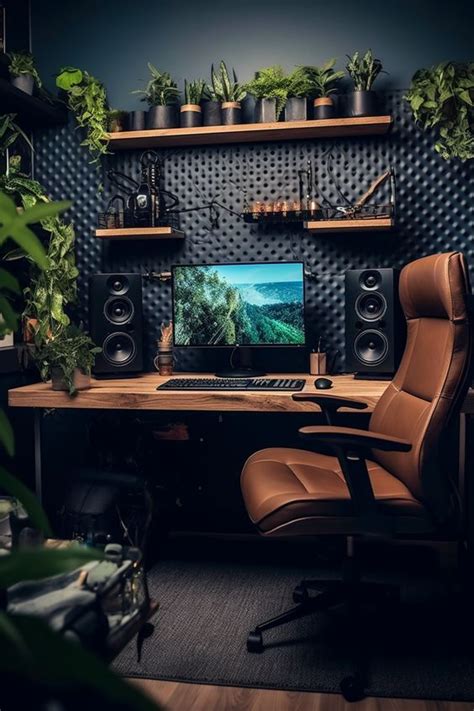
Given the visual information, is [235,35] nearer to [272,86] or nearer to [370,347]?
[272,86]

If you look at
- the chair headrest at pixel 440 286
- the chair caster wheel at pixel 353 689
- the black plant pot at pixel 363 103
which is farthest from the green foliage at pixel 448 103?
the chair caster wheel at pixel 353 689

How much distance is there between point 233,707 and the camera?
192cm

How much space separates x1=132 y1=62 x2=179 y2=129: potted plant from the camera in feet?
10.4

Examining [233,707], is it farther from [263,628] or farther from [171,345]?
[171,345]

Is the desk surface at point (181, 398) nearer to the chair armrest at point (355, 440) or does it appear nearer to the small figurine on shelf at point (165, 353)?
the small figurine on shelf at point (165, 353)

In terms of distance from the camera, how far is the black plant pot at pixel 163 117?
124 inches

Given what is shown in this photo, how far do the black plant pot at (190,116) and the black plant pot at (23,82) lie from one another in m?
0.66

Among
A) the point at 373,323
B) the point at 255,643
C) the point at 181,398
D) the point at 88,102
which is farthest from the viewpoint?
the point at 88,102

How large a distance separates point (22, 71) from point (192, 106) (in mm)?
742

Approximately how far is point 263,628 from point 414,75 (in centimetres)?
224

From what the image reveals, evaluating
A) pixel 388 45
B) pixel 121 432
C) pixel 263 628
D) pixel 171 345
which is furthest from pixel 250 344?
pixel 388 45

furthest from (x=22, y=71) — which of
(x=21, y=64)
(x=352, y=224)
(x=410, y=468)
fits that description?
(x=410, y=468)

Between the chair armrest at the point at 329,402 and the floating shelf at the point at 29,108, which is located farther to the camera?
the floating shelf at the point at 29,108

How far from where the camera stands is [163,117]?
3.16 m
